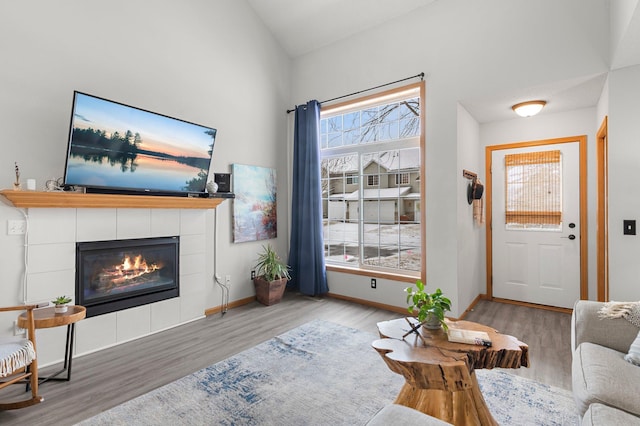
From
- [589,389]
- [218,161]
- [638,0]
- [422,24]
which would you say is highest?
[422,24]

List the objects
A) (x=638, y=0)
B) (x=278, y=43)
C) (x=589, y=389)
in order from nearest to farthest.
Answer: (x=589, y=389) < (x=638, y=0) < (x=278, y=43)

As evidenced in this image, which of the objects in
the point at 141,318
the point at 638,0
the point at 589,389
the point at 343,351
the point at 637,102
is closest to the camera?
the point at 589,389

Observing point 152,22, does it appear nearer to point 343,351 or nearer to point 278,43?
point 278,43

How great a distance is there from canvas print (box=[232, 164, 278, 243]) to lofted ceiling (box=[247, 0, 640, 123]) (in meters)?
1.89

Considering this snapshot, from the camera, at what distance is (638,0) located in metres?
1.79

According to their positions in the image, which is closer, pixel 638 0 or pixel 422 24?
pixel 638 0

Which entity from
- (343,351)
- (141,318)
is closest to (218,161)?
(141,318)

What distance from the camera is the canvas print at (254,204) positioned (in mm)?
4059

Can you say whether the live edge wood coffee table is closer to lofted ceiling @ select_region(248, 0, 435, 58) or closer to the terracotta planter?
the terracotta planter

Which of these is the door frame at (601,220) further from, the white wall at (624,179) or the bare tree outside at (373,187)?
the bare tree outside at (373,187)

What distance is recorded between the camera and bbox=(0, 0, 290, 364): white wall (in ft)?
8.18

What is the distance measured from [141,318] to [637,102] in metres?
4.65

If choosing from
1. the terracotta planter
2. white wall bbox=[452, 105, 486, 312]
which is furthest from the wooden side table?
white wall bbox=[452, 105, 486, 312]

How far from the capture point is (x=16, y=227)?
96.6 inches
